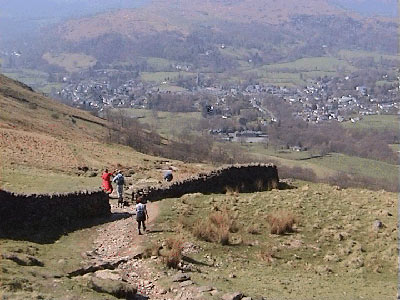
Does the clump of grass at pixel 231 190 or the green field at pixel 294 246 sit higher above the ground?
the green field at pixel 294 246

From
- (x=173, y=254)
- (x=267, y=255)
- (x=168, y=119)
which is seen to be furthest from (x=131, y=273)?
(x=168, y=119)

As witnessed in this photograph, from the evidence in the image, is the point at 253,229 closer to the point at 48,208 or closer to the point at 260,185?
the point at 48,208

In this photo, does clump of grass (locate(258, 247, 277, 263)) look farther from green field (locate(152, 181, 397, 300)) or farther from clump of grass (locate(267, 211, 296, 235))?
clump of grass (locate(267, 211, 296, 235))

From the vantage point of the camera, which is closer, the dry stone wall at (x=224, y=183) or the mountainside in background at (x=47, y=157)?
the dry stone wall at (x=224, y=183)

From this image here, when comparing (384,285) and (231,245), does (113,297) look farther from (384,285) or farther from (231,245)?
(384,285)

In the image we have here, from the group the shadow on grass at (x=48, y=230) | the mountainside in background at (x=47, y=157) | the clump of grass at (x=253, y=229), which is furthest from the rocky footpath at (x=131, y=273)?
the mountainside in background at (x=47, y=157)

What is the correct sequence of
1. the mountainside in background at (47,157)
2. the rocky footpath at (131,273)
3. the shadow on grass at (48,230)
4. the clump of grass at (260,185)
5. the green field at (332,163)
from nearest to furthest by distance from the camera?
the rocky footpath at (131,273)
the shadow on grass at (48,230)
the mountainside in background at (47,157)
the clump of grass at (260,185)
the green field at (332,163)

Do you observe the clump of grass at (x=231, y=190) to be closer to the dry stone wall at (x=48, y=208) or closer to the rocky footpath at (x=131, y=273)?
the dry stone wall at (x=48, y=208)

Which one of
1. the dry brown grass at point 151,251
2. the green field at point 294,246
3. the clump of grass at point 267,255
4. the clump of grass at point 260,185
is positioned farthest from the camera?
the clump of grass at point 260,185

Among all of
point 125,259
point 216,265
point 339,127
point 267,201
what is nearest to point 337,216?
point 267,201

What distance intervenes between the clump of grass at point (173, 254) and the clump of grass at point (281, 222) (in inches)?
219

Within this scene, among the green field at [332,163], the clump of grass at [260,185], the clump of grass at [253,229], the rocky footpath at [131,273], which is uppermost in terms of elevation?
the rocky footpath at [131,273]

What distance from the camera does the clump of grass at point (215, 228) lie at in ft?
73.0

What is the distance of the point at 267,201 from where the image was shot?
28453mm
